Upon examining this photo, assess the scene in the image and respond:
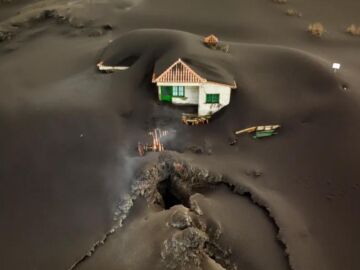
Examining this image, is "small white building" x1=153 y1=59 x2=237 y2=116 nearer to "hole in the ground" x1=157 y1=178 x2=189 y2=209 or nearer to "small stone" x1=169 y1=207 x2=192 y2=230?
"hole in the ground" x1=157 y1=178 x2=189 y2=209

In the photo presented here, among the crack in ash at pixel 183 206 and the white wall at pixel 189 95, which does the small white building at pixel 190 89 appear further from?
the crack in ash at pixel 183 206

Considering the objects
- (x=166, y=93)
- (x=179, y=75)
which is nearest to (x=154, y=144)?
(x=166, y=93)

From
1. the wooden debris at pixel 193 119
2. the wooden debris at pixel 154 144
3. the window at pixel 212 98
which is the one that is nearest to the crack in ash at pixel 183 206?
the wooden debris at pixel 154 144

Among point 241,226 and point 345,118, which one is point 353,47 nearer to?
point 345,118

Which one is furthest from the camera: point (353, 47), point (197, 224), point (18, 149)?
point (353, 47)

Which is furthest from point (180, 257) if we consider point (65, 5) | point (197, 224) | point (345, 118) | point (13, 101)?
point (65, 5)

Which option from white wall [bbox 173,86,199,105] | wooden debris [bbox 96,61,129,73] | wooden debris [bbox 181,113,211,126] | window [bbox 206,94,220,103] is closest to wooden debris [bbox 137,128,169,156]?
wooden debris [bbox 181,113,211,126]
